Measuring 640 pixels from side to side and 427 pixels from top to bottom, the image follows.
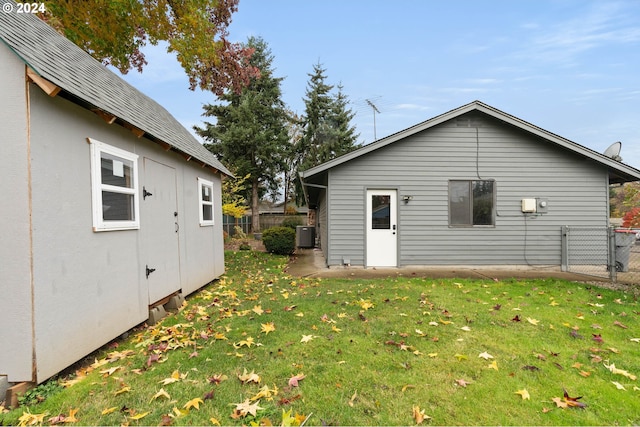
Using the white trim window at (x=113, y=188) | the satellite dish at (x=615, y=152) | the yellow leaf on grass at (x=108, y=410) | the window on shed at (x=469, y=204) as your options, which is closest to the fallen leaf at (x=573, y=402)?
the yellow leaf on grass at (x=108, y=410)

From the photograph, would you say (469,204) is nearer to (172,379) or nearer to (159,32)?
(172,379)

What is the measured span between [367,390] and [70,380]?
110 inches

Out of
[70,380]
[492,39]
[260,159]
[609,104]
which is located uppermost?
[492,39]

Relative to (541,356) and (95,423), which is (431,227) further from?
(95,423)

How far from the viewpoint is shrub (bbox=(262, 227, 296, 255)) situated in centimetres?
1168

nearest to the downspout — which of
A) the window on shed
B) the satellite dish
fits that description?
the window on shed

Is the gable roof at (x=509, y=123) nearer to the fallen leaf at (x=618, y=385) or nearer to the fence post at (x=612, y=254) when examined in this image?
the fence post at (x=612, y=254)

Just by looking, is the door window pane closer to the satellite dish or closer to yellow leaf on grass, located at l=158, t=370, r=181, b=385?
the satellite dish

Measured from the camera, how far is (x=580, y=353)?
3221 mm

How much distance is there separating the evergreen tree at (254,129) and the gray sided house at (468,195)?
1442cm

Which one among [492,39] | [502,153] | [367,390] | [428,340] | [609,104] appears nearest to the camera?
[367,390]

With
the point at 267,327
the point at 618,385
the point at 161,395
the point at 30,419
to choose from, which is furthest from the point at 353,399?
the point at 30,419

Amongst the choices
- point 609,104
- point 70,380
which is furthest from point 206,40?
point 609,104

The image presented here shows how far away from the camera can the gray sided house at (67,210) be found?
2584 mm
